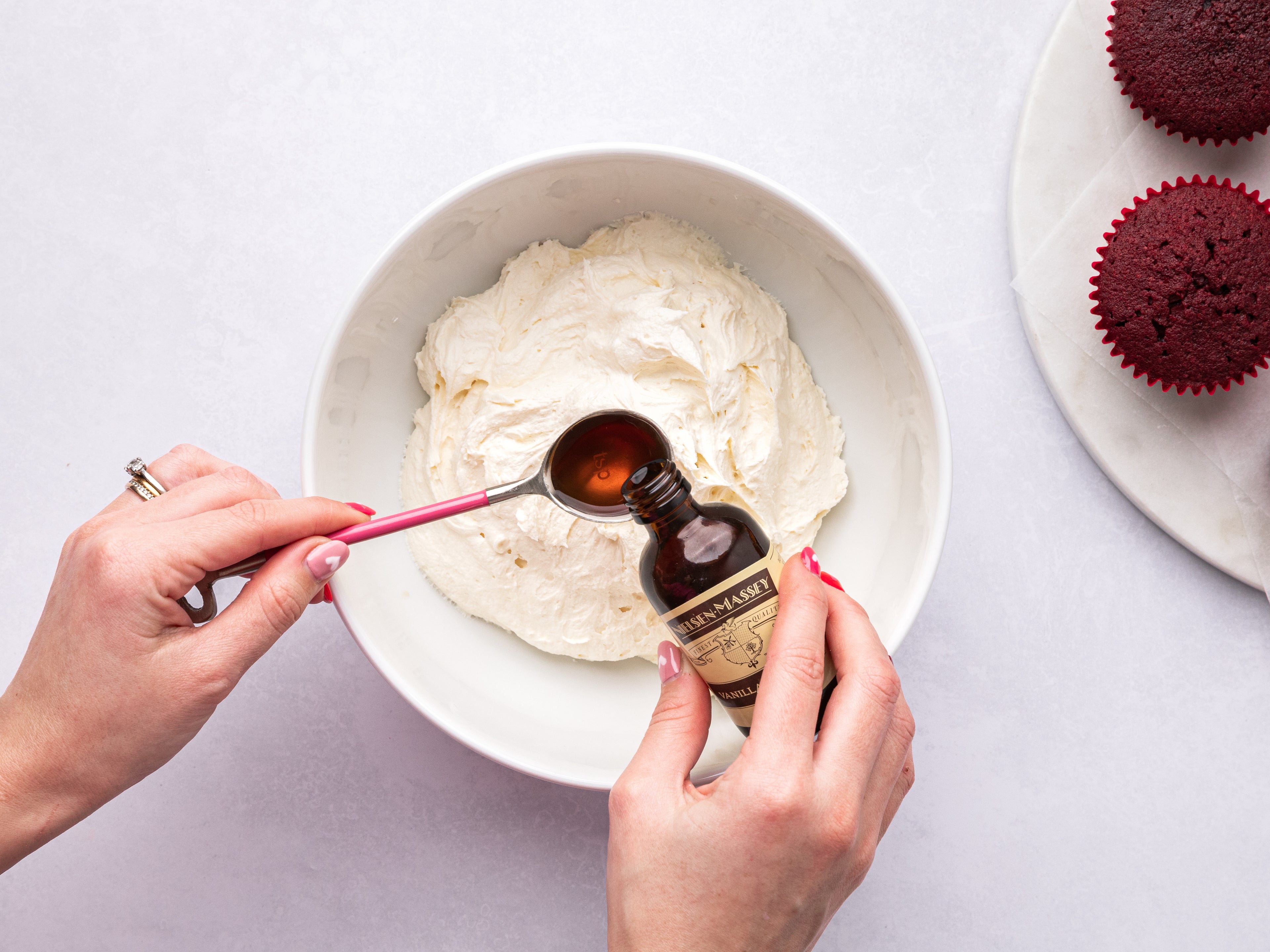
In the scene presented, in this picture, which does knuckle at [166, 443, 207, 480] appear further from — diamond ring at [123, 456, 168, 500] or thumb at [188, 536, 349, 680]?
thumb at [188, 536, 349, 680]

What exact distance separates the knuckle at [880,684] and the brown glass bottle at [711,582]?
0.10m

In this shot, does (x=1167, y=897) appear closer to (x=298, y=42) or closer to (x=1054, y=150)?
(x=1054, y=150)

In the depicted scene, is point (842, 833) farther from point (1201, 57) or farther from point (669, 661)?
point (1201, 57)

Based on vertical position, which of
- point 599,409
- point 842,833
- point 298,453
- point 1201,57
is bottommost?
point 842,833

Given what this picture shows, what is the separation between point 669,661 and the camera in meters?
1.25

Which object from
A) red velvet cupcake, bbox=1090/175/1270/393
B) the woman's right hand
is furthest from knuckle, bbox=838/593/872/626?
red velvet cupcake, bbox=1090/175/1270/393

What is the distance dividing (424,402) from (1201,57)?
1.61 meters

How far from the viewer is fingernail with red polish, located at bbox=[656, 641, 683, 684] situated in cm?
123

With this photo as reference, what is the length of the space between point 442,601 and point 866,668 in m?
0.83

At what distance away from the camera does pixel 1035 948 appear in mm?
1723

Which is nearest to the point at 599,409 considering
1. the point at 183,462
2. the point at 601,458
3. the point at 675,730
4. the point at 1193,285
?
the point at 601,458

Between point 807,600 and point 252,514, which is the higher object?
point 252,514

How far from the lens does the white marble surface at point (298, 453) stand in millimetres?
1681

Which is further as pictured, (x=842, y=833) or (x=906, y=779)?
(x=906, y=779)
